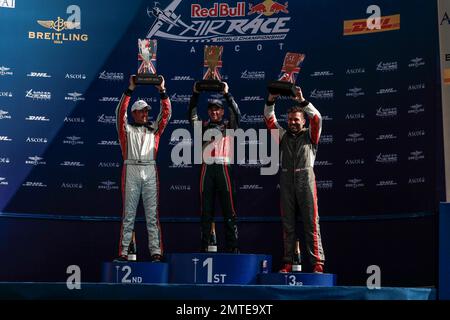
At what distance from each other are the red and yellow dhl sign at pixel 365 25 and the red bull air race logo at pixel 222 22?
A: 0.65 m

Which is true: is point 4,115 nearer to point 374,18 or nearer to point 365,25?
point 365,25

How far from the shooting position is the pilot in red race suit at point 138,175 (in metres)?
8.91

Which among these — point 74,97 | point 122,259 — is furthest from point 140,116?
point 74,97

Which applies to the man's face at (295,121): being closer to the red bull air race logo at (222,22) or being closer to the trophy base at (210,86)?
the trophy base at (210,86)

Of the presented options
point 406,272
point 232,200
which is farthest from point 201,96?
point 406,272

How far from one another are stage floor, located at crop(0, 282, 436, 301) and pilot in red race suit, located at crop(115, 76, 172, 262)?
3.95 ft

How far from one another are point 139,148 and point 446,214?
2834 millimetres


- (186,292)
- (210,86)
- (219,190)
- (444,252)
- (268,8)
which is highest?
(268,8)

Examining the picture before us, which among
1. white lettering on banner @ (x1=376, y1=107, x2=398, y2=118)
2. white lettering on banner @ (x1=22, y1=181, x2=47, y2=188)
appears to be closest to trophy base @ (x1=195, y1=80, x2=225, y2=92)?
white lettering on banner @ (x1=376, y1=107, x2=398, y2=118)

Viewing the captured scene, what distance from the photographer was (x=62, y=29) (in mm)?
10336

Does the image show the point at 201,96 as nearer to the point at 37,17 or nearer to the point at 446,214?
the point at 37,17

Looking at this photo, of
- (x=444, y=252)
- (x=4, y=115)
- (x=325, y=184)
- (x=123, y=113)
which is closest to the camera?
(x=444, y=252)

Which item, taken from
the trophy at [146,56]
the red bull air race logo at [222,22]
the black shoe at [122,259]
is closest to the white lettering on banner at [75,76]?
the red bull air race logo at [222,22]

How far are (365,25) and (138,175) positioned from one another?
2859 mm
